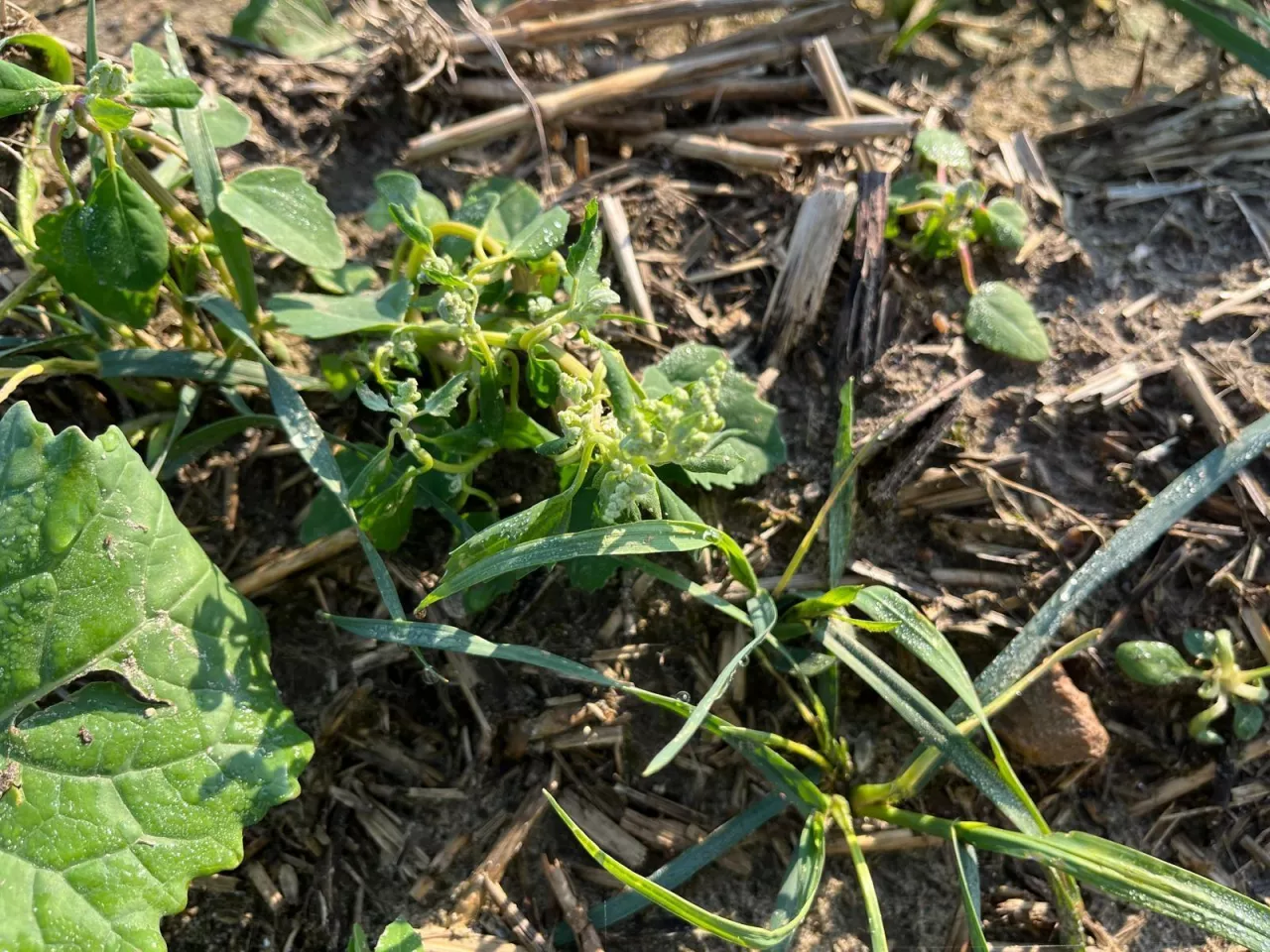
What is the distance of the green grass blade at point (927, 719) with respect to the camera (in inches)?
74.4

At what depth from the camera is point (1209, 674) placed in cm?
208

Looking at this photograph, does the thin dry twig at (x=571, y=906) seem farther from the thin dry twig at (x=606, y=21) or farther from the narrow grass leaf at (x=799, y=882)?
the thin dry twig at (x=606, y=21)

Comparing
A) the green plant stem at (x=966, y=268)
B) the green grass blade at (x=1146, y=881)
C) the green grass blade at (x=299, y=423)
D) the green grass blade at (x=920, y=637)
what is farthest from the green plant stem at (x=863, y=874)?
the green plant stem at (x=966, y=268)

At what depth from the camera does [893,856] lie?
6.79ft

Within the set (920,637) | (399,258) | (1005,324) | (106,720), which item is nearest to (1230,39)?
(1005,324)

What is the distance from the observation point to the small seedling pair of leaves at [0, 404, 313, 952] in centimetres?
162

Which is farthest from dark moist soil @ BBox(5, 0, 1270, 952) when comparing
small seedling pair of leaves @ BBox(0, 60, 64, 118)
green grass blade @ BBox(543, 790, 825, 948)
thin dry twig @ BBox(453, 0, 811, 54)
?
small seedling pair of leaves @ BBox(0, 60, 64, 118)

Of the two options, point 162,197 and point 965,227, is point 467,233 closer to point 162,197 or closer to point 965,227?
point 162,197

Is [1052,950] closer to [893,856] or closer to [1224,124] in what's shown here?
[893,856]

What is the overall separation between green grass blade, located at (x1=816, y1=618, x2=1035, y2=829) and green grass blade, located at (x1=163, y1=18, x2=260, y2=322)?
1.44 meters

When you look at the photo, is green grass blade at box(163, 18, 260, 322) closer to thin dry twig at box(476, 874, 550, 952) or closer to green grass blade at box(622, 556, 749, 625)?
green grass blade at box(622, 556, 749, 625)

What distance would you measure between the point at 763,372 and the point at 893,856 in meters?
1.11

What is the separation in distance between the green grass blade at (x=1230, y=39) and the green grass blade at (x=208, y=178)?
238cm

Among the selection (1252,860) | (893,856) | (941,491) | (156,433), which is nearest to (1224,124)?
(941,491)
